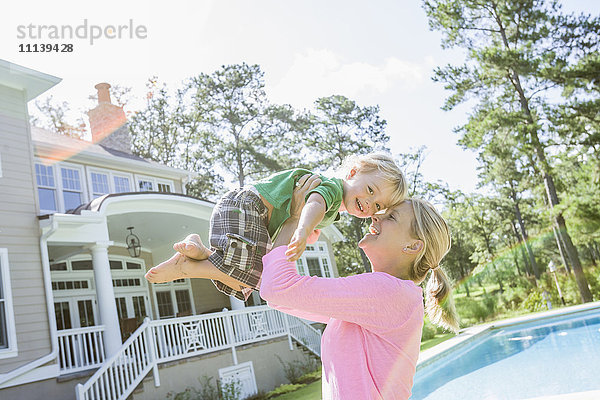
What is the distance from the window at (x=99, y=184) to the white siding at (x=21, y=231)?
3.02 meters

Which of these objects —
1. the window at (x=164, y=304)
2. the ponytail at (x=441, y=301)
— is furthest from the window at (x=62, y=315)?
the ponytail at (x=441, y=301)

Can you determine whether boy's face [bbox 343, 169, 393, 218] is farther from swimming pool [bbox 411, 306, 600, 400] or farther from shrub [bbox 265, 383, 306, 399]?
shrub [bbox 265, 383, 306, 399]

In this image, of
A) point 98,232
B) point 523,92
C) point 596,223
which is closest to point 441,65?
point 523,92

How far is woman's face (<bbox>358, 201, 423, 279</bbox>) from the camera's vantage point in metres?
1.78

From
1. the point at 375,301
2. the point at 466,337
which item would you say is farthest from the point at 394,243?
the point at 466,337

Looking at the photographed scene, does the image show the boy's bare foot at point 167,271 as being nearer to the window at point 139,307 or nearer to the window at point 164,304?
the window at point 139,307

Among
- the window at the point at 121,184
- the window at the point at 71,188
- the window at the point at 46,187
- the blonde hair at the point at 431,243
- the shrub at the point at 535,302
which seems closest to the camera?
the blonde hair at the point at 431,243

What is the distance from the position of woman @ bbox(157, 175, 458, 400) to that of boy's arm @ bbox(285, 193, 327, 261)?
0.12 feet

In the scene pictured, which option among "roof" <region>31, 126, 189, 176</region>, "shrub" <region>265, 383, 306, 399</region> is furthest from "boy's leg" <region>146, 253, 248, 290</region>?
"roof" <region>31, 126, 189, 176</region>

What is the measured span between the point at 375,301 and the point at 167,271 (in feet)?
3.35

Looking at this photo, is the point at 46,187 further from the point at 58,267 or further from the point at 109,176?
the point at 109,176

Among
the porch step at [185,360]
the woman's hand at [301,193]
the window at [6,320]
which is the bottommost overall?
the porch step at [185,360]

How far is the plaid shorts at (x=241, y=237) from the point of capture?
2166 mm

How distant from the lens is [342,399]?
5.23 feet
